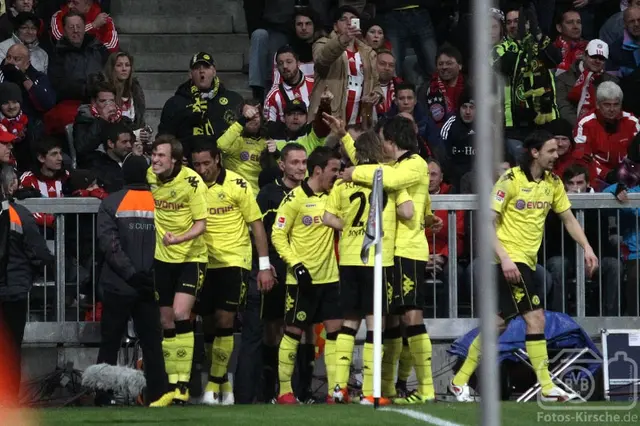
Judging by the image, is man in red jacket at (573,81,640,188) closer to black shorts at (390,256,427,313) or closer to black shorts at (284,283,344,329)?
black shorts at (284,283,344,329)

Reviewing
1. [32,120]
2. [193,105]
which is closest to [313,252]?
[193,105]

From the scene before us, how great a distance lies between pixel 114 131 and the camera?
15.0 metres

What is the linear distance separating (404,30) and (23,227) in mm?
6960

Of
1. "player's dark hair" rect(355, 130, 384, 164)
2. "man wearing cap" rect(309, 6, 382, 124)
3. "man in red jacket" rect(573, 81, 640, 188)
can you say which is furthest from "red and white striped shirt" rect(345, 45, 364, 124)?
"player's dark hair" rect(355, 130, 384, 164)

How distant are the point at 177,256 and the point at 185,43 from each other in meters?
6.65

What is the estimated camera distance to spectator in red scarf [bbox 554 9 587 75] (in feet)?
59.8

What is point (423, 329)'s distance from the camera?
1227 cm

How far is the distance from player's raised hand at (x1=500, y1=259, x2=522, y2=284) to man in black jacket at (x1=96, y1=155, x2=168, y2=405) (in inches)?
130

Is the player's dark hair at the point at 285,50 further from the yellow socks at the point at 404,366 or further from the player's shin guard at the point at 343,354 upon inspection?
the player's shin guard at the point at 343,354

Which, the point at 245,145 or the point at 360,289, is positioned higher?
the point at 245,145

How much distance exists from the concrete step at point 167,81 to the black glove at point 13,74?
2.44m

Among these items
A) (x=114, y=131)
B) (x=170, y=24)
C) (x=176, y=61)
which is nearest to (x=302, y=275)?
(x=114, y=131)

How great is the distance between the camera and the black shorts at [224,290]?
13.1 meters

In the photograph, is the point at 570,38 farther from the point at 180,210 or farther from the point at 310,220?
the point at 180,210
